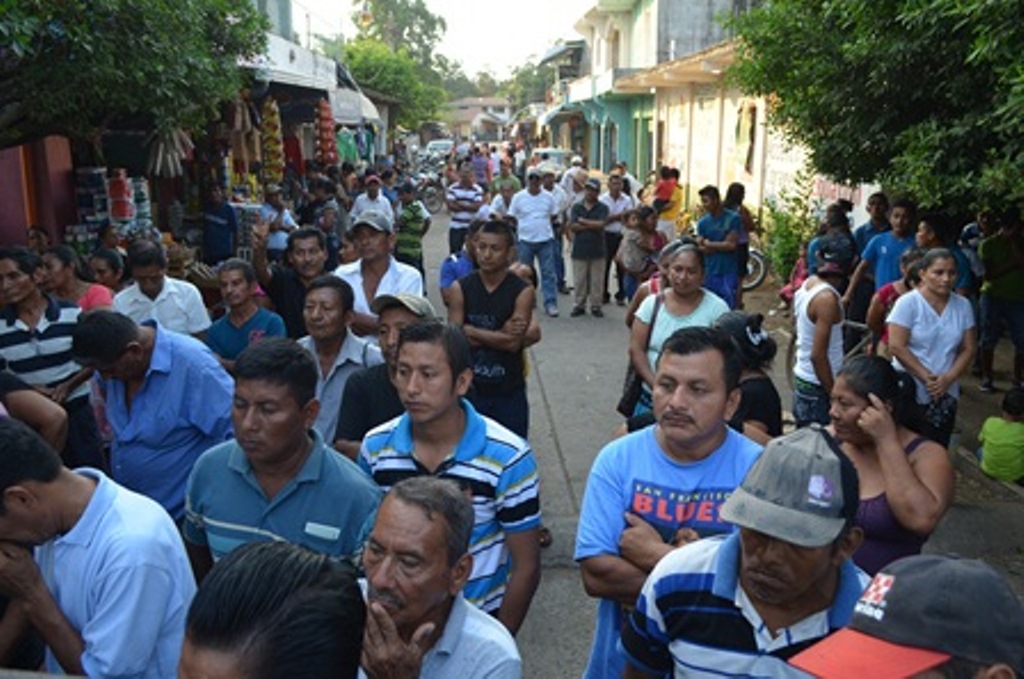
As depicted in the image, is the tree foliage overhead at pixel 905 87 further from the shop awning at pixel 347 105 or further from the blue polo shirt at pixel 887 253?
the shop awning at pixel 347 105

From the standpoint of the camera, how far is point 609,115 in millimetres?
33625

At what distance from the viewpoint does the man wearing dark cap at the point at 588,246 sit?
461 inches

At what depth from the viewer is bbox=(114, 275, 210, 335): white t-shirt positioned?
550 centimetres

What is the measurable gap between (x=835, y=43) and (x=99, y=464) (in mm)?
5671

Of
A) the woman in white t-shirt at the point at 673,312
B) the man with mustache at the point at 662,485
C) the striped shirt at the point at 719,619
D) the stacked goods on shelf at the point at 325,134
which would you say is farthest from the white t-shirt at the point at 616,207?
the striped shirt at the point at 719,619

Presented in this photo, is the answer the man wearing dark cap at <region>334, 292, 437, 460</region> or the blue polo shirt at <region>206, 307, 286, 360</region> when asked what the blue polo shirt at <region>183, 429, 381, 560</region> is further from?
the blue polo shirt at <region>206, 307, 286, 360</region>

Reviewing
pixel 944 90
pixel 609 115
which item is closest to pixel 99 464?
pixel 944 90

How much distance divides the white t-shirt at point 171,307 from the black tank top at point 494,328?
1661 millimetres

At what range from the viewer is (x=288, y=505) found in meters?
2.80

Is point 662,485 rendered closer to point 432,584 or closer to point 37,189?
point 432,584

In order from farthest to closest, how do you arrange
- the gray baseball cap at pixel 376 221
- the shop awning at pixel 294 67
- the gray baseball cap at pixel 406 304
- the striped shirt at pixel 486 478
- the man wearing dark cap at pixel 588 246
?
the shop awning at pixel 294 67
the man wearing dark cap at pixel 588 246
the gray baseball cap at pixel 376 221
the gray baseball cap at pixel 406 304
the striped shirt at pixel 486 478

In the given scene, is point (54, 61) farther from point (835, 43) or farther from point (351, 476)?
point (835, 43)

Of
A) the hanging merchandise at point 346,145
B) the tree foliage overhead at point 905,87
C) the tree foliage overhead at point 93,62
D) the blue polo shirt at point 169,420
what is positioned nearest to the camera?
the blue polo shirt at point 169,420

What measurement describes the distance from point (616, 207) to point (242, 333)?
787 cm
